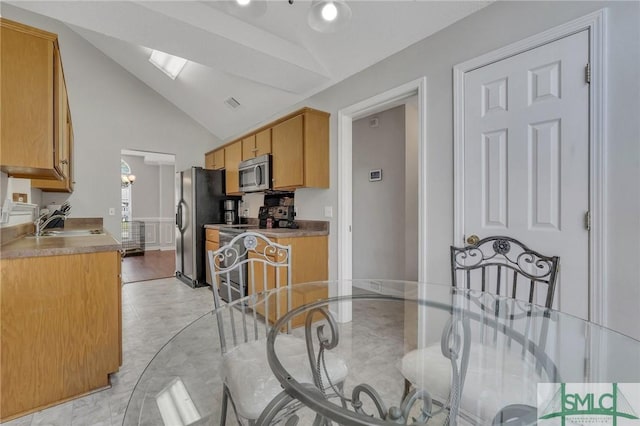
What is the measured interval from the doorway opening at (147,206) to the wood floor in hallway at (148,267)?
0.16ft

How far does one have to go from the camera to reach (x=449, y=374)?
117 cm

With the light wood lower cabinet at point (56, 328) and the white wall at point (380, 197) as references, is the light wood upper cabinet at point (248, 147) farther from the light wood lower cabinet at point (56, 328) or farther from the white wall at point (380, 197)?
the light wood lower cabinet at point (56, 328)

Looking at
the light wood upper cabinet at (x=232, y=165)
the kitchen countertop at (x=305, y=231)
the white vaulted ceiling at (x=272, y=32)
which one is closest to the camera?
the white vaulted ceiling at (x=272, y=32)

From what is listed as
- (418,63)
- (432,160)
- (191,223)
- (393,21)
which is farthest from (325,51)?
(191,223)

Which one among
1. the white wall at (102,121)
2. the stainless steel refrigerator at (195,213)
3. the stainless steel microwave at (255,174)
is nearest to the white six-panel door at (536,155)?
the stainless steel microwave at (255,174)

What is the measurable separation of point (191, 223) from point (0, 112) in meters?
2.90

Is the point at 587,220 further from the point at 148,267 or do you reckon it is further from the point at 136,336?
the point at 148,267

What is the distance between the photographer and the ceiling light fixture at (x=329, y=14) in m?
1.27

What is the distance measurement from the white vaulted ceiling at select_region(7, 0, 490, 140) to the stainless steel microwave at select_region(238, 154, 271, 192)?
81 cm

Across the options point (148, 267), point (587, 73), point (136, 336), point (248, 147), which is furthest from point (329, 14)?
point (148, 267)

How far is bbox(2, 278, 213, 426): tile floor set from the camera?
1.51 meters

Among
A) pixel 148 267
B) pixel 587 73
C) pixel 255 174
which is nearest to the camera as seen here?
pixel 587 73

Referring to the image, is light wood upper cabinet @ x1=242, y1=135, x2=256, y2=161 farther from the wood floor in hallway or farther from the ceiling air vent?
the wood floor in hallway

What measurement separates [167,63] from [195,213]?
2.13 m
